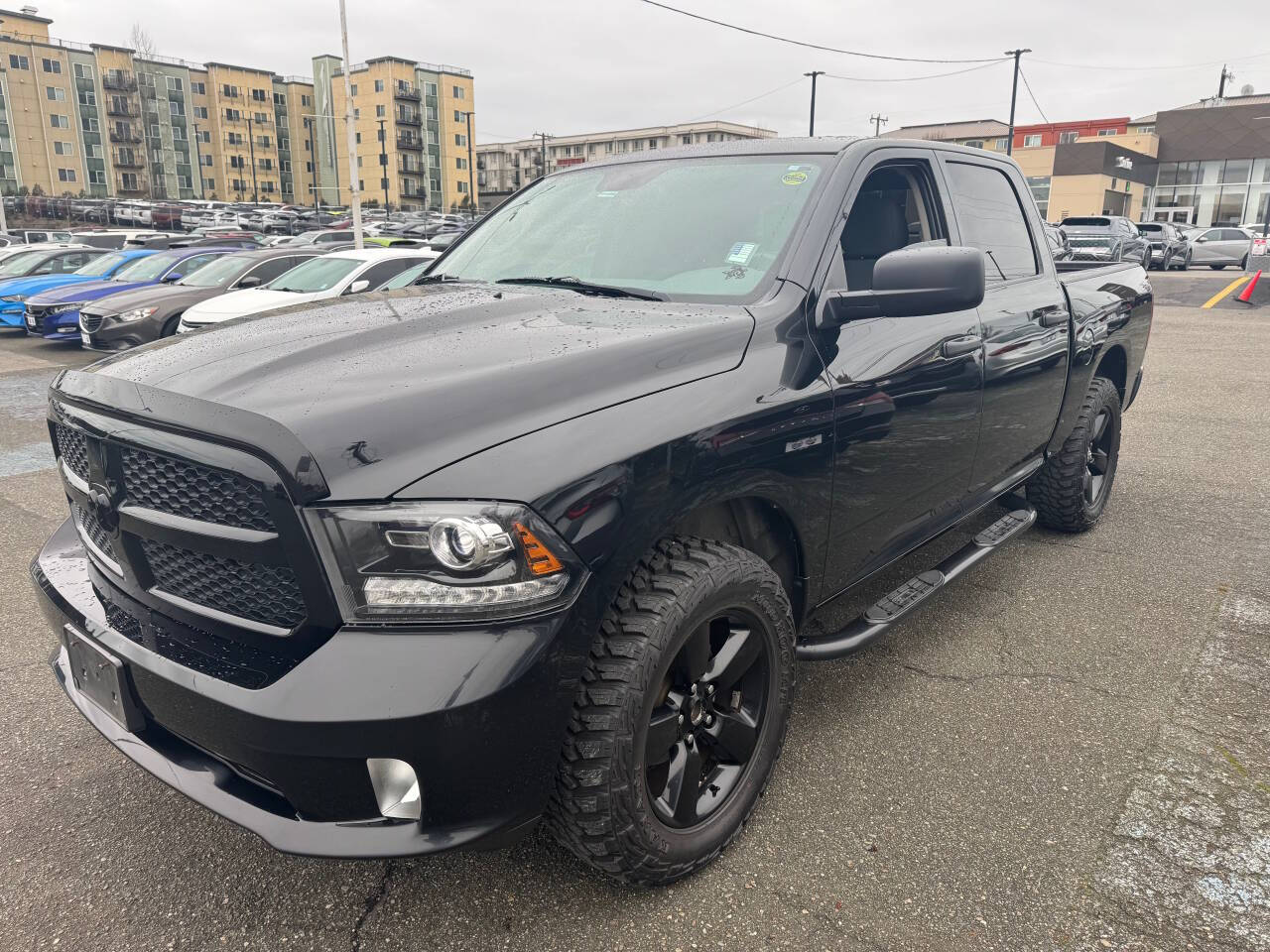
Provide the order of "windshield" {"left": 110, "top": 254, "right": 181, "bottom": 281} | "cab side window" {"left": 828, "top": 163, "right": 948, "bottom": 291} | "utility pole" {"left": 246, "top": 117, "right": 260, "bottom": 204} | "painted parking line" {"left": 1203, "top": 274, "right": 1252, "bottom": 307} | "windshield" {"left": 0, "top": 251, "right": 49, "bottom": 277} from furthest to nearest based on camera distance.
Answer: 1. "utility pole" {"left": 246, "top": 117, "right": 260, "bottom": 204}
2. "painted parking line" {"left": 1203, "top": 274, "right": 1252, "bottom": 307}
3. "windshield" {"left": 0, "top": 251, "right": 49, "bottom": 277}
4. "windshield" {"left": 110, "top": 254, "right": 181, "bottom": 281}
5. "cab side window" {"left": 828, "top": 163, "right": 948, "bottom": 291}

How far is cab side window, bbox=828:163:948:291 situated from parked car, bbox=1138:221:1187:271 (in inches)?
1154

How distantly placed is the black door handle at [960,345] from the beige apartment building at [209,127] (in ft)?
281

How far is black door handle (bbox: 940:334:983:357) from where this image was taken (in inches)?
121

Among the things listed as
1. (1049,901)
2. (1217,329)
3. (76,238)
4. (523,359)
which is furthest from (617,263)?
(76,238)

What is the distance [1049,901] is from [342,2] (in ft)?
83.7

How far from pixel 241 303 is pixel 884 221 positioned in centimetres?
945

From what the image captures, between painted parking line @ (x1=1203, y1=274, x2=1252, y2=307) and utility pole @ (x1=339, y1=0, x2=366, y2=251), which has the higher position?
utility pole @ (x1=339, y1=0, x2=366, y2=251)

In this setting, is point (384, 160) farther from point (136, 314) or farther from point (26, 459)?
point (26, 459)

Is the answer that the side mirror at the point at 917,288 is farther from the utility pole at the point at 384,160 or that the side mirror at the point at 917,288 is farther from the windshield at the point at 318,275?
the utility pole at the point at 384,160

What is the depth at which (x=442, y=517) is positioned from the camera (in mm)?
1706

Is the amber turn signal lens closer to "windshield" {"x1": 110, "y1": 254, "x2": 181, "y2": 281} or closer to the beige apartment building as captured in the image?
"windshield" {"x1": 110, "y1": 254, "x2": 181, "y2": 281}

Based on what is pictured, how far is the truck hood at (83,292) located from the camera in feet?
42.7

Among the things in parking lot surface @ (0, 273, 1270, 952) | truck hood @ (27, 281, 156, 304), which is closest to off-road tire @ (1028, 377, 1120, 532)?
parking lot surface @ (0, 273, 1270, 952)

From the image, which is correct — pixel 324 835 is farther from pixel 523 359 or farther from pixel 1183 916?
pixel 1183 916
